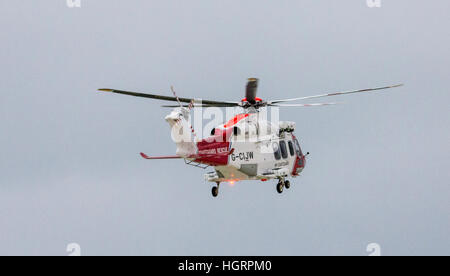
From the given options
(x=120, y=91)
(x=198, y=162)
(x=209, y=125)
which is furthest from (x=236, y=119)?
(x=120, y=91)

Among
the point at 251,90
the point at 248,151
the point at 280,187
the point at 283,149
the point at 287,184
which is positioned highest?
the point at 251,90

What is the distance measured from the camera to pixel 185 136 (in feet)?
123

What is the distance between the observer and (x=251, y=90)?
43.1m

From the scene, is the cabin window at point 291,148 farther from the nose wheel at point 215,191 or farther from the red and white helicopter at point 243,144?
the nose wheel at point 215,191

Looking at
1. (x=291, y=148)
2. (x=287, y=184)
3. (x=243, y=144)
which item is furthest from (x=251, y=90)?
(x=287, y=184)

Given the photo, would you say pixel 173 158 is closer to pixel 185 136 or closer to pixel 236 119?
pixel 185 136

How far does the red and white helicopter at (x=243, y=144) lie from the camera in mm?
37750

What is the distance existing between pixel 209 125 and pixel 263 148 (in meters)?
4.71

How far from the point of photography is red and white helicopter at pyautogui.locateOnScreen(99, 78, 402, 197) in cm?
3775

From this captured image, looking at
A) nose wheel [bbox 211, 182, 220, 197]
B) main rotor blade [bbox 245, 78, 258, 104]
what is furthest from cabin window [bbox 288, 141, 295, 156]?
nose wheel [bbox 211, 182, 220, 197]

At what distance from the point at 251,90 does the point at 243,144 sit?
12.1 feet

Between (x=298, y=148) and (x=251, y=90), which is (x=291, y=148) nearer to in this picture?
(x=298, y=148)

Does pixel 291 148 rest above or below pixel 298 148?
below

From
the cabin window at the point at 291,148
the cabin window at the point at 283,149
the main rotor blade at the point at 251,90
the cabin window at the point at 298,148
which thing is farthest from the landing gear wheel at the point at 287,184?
the main rotor blade at the point at 251,90
